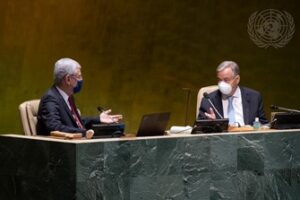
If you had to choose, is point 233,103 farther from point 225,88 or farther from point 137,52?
point 137,52

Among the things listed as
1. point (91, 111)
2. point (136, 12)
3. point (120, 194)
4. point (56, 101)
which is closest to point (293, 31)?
point (136, 12)

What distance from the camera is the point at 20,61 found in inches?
305

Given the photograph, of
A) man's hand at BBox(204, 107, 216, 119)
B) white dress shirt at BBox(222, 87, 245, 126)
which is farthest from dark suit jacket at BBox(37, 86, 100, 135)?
white dress shirt at BBox(222, 87, 245, 126)

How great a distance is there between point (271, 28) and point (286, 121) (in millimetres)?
3220

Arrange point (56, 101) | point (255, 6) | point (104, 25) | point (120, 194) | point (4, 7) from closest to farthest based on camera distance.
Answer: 1. point (120, 194)
2. point (56, 101)
3. point (4, 7)
4. point (104, 25)
5. point (255, 6)

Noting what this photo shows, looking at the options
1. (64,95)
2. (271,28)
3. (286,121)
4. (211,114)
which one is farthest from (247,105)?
(271,28)

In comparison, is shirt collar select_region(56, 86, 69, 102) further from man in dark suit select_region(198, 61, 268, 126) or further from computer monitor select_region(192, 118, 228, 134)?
man in dark suit select_region(198, 61, 268, 126)

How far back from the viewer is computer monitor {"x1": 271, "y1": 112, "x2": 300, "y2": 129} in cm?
571

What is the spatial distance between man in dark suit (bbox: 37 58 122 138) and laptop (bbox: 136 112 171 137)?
1.69 feet

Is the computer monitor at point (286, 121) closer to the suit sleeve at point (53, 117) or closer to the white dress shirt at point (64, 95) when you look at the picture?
the suit sleeve at point (53, 117)

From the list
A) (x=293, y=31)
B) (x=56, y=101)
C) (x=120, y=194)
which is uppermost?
(x=293, y=31)

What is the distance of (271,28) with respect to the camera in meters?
8.80

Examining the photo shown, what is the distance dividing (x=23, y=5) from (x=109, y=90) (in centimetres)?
126

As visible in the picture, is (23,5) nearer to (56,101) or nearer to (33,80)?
(33,80)
